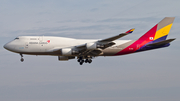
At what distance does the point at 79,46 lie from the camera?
44250 millimetres

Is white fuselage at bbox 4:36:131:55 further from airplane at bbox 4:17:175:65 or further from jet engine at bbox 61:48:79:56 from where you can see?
jet engine at bbox 61:48:79:56

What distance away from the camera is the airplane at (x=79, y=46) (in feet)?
146

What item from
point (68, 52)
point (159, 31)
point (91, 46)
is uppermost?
point (159, 31)

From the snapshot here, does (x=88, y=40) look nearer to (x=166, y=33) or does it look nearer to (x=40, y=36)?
(x=40, y=36)

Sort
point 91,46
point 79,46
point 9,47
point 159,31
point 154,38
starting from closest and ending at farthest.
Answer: point 91,46, point 79,46, point 9,47, point 154,38, point 159,31

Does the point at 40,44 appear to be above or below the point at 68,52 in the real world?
above

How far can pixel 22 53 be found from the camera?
46.1m

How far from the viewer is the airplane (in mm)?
44406

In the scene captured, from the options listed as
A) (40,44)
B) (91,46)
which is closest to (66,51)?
(91,46)

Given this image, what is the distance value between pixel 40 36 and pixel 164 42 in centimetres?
2104

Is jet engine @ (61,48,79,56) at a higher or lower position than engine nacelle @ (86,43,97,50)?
lower

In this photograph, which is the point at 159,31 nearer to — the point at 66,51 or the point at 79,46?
the point at 79,46

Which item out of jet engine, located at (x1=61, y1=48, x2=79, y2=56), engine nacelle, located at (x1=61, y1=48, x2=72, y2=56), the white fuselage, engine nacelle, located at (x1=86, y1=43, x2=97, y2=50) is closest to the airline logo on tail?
the white fuselage

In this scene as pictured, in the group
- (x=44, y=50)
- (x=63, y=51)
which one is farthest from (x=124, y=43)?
(x=44, y=50)
